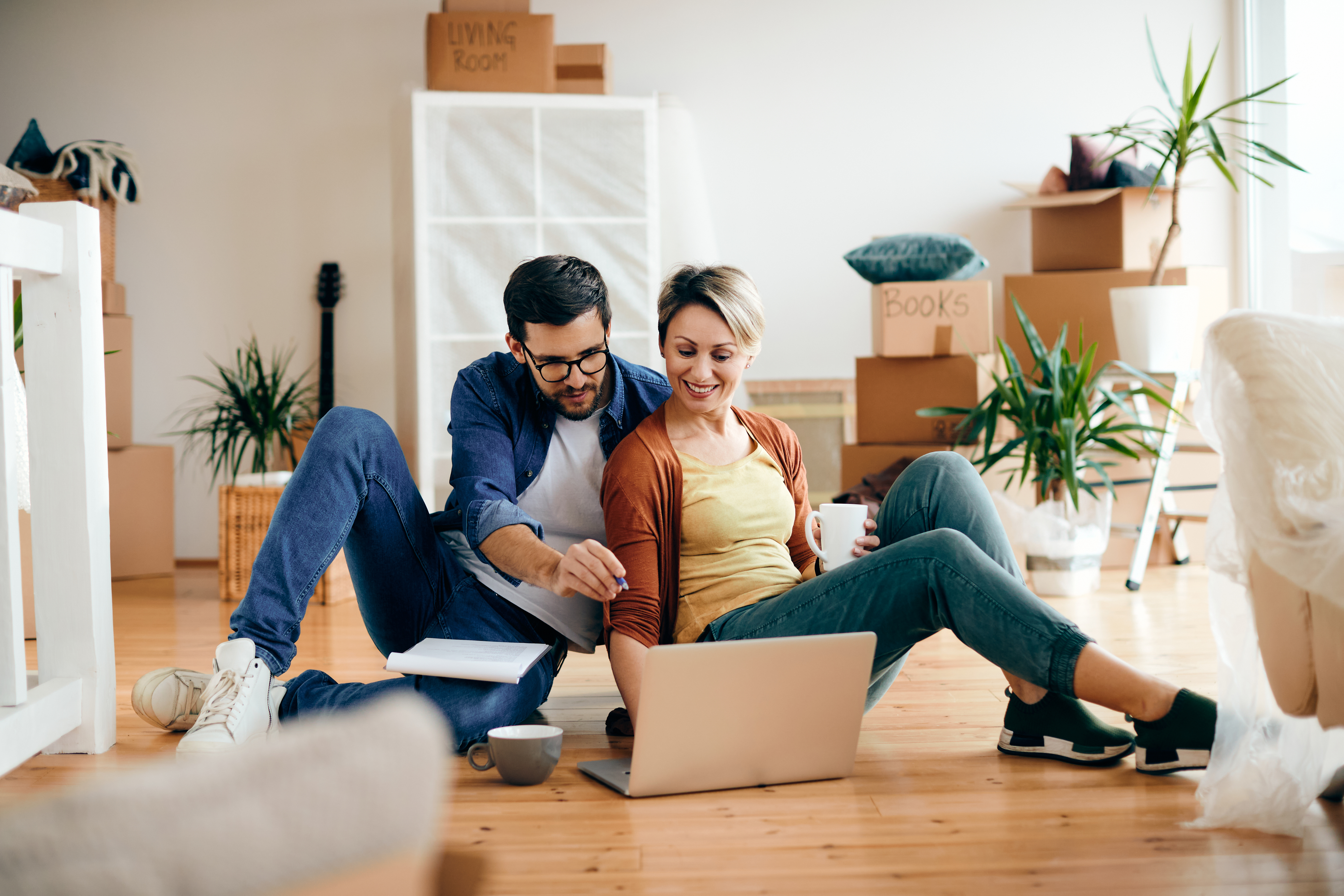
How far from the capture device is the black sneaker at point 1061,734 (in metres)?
1.46

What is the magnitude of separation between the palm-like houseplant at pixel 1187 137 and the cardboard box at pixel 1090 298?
0.13 metres

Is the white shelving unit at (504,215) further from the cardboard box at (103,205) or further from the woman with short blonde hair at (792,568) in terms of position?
the woman with short blonde hair at (792,568)

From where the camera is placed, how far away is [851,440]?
160 inches

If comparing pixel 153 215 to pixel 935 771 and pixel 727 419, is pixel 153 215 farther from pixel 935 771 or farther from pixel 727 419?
pixel 935 771

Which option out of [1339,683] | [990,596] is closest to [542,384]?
[990,596]

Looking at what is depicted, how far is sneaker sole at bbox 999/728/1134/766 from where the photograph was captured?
57.4 inches

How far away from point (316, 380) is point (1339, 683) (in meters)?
3.66

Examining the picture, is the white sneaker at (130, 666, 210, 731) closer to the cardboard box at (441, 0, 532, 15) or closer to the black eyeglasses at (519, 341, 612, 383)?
the black eyeglasses at (519, 341, 612, 383)

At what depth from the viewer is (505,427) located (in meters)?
1.64

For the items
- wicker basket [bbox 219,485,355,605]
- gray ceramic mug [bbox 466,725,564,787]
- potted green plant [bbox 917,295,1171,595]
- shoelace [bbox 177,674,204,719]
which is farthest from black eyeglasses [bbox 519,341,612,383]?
wicker basket [bbox 219,485,355,605]

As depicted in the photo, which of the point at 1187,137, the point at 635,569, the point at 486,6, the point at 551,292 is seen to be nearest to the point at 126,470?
the point at 486,6

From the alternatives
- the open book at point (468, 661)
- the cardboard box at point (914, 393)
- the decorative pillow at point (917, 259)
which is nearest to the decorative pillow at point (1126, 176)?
the decorative pillow at point (917, 259)

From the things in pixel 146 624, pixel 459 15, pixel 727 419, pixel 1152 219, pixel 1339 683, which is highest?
pixel 459 15

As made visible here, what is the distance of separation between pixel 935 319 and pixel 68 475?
8.35 ft
